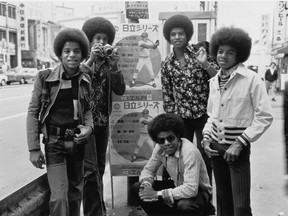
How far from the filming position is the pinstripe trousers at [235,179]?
8.57ft

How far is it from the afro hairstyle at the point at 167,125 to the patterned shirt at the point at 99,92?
21.3 inches

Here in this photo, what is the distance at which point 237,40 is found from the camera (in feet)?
8.80

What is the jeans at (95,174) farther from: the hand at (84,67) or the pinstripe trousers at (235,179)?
the pinstripe trousers at (235,179)

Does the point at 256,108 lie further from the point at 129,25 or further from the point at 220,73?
the point at 129,25

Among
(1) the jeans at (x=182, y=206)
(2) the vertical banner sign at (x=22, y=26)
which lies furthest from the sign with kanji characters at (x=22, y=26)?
(1) the jeans at (x=182, y=206)

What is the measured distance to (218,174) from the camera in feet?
9.24

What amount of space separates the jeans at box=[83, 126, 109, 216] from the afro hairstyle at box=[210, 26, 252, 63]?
133cm

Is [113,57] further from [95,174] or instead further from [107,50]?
[95,174]

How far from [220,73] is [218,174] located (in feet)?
2.57

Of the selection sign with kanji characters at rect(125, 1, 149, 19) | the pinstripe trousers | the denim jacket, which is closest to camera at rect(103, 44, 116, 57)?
the denim jacket

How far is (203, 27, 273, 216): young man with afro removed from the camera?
2521mm

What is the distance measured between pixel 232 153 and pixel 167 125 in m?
0.61

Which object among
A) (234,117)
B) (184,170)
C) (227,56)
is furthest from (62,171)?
(227,56)

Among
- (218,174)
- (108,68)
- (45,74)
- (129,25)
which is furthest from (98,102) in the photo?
(218,174)
